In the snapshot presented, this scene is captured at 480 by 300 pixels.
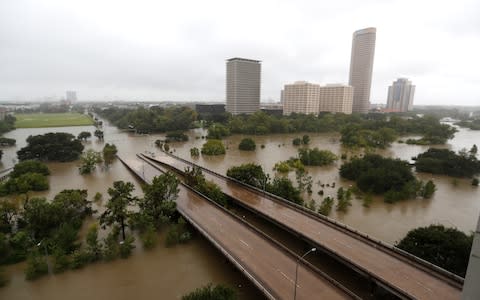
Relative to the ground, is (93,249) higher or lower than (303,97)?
lower

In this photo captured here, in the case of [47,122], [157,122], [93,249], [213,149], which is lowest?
[93,249]

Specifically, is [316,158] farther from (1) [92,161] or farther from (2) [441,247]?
(1) [92,161]

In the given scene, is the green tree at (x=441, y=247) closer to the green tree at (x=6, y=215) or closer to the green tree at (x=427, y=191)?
the green tree at (x=427, y=191)

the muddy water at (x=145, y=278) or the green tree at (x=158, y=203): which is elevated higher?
the green tree at (x=158, y=203)

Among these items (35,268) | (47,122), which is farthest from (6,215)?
(47,122)

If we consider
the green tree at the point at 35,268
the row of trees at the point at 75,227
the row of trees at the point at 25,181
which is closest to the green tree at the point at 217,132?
the row of trees at the point at 25,181

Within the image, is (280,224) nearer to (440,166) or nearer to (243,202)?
(243,202)
